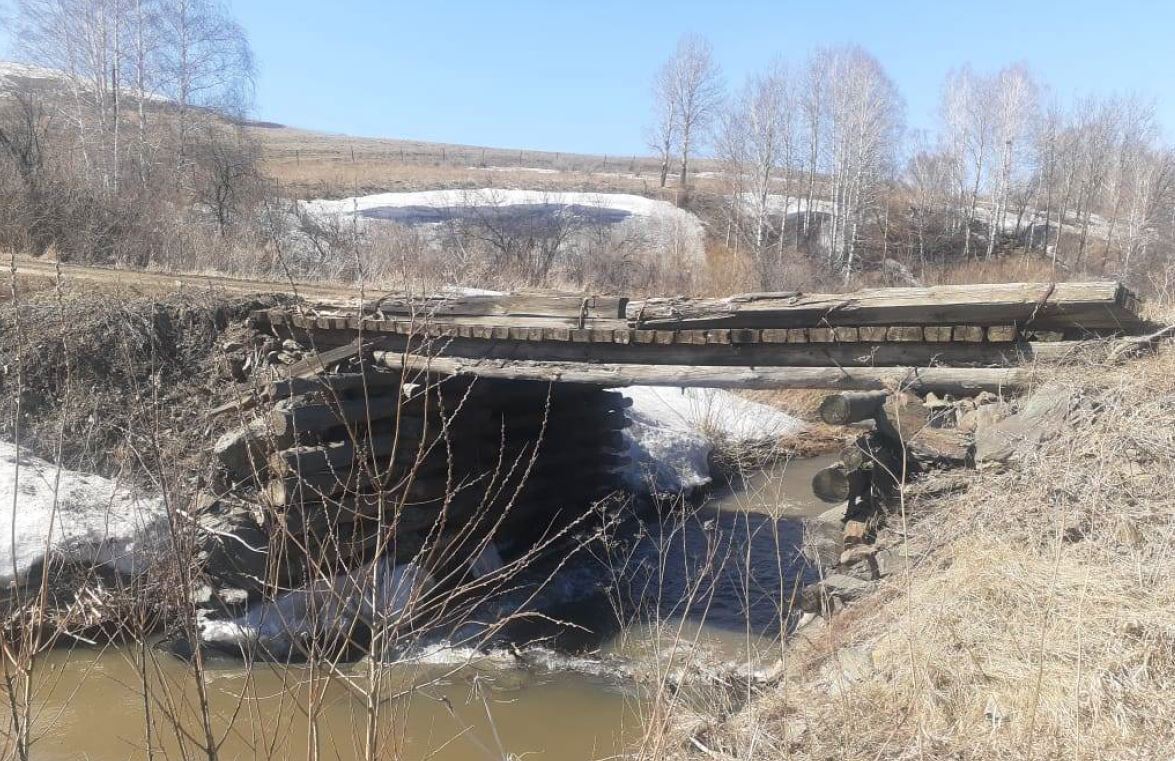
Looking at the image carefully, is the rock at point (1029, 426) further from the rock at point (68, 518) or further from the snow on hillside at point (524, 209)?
the snow on hillside at point (524, 209)

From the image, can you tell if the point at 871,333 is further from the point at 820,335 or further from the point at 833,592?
the point at 833,592

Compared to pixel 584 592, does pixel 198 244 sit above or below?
above

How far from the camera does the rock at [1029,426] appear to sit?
206 inches

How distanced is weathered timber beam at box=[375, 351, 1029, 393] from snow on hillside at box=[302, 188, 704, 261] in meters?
20.7

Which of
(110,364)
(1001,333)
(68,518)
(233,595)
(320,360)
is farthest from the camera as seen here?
(110,364)

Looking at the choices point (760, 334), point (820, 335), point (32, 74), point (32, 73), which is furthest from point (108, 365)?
point (32, 74)

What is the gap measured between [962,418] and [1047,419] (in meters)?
2.47

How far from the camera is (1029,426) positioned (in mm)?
5355

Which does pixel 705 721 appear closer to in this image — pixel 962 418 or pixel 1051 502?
pixel 1051 502

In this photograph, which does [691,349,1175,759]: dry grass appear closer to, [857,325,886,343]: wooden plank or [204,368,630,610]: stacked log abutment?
[857,325,886,343]: wooden plank

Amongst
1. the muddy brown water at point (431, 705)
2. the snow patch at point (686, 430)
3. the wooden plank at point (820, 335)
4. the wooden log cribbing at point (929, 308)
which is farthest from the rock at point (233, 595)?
the snow patch at point (686, 430)

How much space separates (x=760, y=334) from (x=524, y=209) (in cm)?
2538

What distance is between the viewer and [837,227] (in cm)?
3450

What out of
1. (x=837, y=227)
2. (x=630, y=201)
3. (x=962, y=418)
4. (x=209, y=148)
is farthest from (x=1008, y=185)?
(x=962, y=418)
